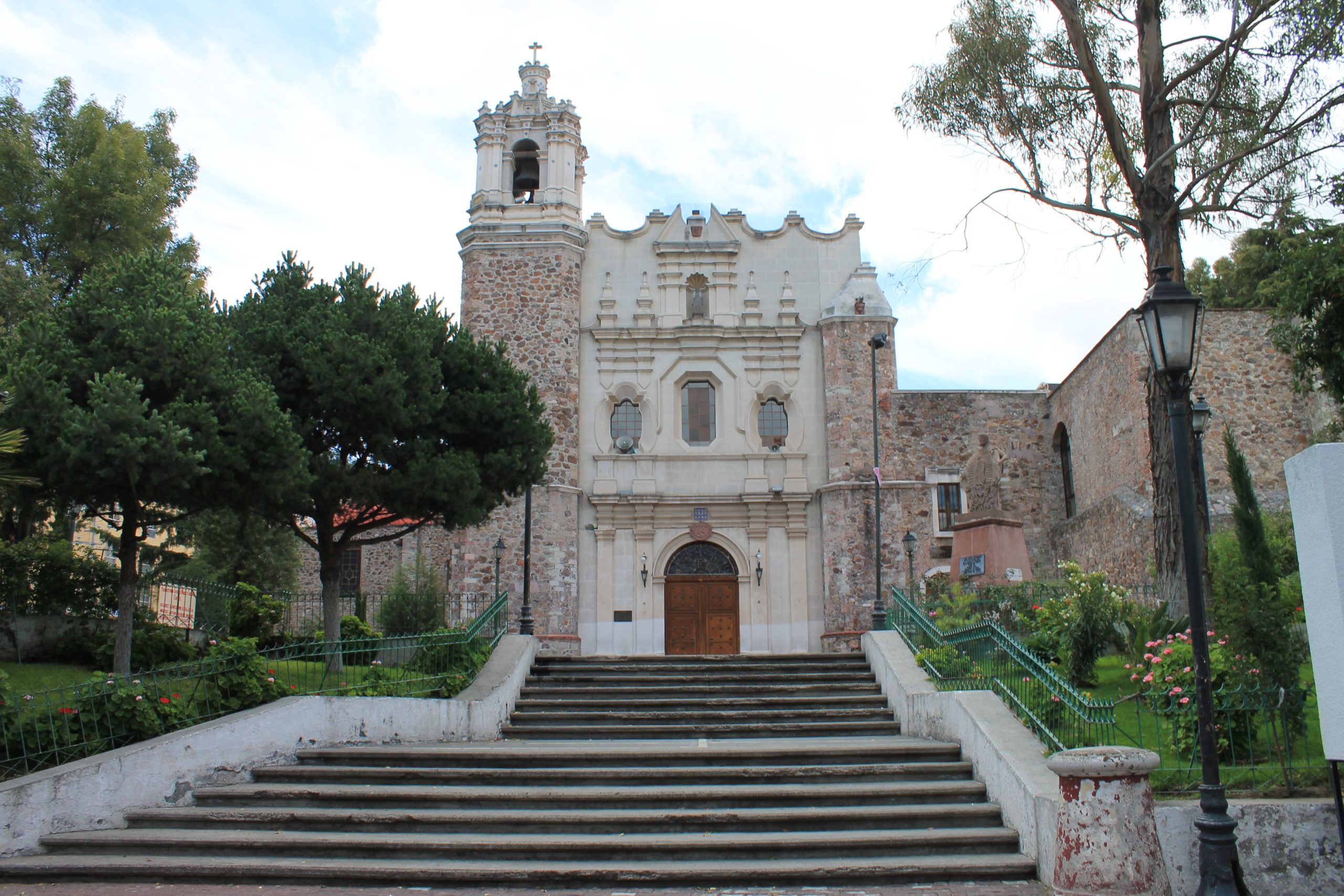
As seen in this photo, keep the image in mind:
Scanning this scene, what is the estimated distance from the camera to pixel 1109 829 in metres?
6.13

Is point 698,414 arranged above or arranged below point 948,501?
above

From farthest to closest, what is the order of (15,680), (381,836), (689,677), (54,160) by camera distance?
(54,160), (689,677), (15,680), (381,836)

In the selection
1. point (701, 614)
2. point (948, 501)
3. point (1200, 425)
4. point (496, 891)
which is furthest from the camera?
point (948, 501)

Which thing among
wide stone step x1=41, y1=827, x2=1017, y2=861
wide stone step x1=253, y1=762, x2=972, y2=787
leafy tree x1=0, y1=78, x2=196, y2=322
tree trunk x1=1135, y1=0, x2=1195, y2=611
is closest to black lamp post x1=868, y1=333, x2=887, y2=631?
tree trunk x1=1135, y1=0, x2=1195, y2=611

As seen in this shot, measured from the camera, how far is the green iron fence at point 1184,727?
7055mm

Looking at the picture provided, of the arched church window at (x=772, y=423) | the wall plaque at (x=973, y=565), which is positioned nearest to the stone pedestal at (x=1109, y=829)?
the wall plaque at (x=973, y=565)

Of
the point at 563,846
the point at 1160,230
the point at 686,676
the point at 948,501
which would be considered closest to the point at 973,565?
the point at 686,676

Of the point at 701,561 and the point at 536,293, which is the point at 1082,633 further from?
the point at 536,293

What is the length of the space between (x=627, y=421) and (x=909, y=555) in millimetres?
6539

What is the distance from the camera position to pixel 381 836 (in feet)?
25.4

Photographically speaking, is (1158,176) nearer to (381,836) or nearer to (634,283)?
(381,836)

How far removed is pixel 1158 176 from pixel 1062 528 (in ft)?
51.5

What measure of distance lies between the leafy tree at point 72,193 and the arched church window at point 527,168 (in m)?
7.48

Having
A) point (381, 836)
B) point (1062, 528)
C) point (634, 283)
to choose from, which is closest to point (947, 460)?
point (1062, 528)
